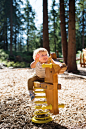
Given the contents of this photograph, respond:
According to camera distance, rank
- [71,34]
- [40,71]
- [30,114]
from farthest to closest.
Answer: [71,34], [30,114], [40,71]

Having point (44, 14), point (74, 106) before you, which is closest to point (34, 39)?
point (44, 14)

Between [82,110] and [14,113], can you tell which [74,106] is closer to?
[82,110]

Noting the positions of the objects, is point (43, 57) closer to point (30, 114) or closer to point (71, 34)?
point (30, 114)

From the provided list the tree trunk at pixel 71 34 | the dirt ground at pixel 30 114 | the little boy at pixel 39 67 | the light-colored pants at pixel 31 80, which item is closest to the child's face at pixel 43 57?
the little boy at pixel 39 67

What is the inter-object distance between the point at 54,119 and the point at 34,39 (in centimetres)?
2797

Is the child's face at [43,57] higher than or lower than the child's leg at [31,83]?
higher

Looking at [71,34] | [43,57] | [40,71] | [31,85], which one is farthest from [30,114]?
[71,34]

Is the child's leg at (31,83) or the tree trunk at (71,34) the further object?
the tree trunk at (71,34)

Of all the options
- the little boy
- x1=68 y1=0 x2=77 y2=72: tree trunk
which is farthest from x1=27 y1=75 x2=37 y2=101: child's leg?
x1=68 y1=0 x2=77 y2=72: tree trunk

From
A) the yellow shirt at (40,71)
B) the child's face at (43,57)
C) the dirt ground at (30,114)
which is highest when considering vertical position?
the child's face at (43,57)

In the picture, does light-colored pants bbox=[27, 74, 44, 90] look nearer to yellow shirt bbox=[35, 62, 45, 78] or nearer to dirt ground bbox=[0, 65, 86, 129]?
yellow shirt bbox=[35, 62, 45, 78]

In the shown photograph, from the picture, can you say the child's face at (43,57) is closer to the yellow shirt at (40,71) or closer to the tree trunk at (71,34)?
the yellow shirt at (40,71)

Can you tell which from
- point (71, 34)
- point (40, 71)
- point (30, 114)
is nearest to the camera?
point (40, 71)

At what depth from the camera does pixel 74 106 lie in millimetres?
3521
